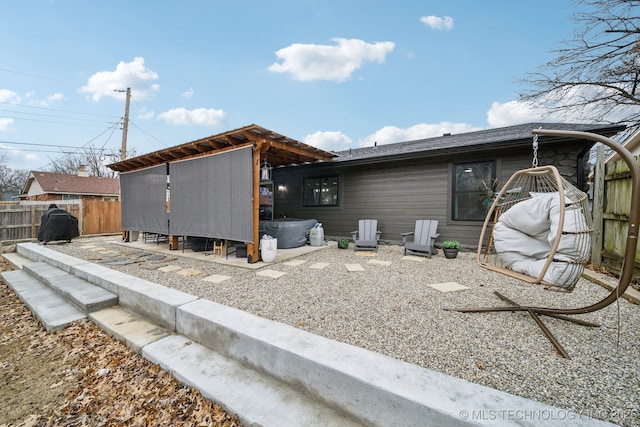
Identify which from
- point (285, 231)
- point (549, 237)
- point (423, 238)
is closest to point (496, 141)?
point (423, 238)

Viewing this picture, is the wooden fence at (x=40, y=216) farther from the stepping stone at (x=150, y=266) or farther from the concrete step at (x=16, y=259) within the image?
the stepping stone at (x=150, y=266)

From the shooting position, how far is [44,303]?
3.12 metres

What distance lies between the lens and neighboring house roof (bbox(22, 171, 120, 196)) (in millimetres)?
15984

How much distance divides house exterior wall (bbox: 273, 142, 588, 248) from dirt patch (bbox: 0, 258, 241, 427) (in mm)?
5621

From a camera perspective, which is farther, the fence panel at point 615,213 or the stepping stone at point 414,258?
the stepping stone at point 414,258

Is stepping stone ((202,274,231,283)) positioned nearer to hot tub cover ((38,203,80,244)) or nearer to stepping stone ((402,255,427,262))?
stepping stone ((402,255,427,262))

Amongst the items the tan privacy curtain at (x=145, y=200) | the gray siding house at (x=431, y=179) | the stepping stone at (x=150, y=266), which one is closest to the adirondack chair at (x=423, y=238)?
the gray siding house at (x=431, y=179)

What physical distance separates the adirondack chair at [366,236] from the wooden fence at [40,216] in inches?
370

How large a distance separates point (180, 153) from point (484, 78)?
863 cm

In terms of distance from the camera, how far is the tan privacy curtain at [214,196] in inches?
179

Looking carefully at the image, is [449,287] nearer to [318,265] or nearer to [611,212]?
[318,265]

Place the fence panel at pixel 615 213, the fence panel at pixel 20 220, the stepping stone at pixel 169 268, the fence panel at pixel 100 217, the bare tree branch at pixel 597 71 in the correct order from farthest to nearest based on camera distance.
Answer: the fence panel at pixel 100 217
the fence panel at pixel 20 220
the bare tree branch at pixel 597 71
the stepping stone at pixel 169 268
the fence panel at pixel 615 213

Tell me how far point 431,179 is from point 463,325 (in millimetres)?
4452

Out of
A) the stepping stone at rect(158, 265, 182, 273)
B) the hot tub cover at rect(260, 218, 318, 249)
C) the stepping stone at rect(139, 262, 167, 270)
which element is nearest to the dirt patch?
the stepping stone at rect(158, 265, 182, 273)
